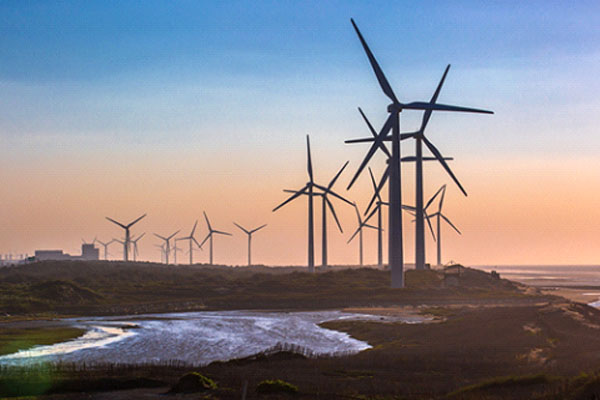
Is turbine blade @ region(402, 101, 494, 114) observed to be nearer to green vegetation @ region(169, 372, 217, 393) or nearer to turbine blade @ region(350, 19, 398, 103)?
turbine blade @ region(350, 19, 398, 103)

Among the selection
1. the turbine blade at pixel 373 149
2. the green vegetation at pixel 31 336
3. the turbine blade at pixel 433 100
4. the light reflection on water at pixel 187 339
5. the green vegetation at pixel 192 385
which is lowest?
the light reflection on water at pixel 187 339

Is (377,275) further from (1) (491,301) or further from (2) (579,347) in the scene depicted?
(2) (579,347)

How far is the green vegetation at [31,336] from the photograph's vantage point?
46.5m

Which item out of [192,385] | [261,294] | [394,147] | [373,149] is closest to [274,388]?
[192,385]

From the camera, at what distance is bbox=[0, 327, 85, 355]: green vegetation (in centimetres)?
4654

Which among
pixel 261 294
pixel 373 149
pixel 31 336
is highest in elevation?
pixel 373 149

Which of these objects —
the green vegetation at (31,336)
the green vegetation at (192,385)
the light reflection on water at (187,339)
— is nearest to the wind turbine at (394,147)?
the light reflection on water at (187,339)

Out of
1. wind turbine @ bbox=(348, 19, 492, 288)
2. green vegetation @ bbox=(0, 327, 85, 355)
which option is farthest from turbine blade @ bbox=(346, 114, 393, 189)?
green vegetation @ bbox=(0, 327, 85, 355)

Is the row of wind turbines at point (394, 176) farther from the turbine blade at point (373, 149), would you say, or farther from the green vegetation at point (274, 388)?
the green vegetation at point (274, 388)

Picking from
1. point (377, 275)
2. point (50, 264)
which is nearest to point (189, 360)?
point (377, 275)

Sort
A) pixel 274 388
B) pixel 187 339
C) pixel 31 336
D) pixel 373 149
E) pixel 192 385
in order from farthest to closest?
pixel 373 149
pixel 31 336
pixel 187 339
pixel 192 385
pixel 274 388

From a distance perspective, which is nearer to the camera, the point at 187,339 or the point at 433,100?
the point at 187,339

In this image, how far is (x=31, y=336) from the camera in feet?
172

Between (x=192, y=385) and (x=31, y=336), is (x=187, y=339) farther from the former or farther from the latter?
(x=192, y=385)
